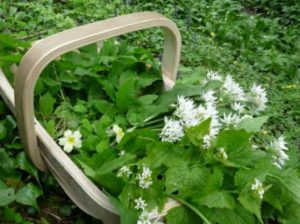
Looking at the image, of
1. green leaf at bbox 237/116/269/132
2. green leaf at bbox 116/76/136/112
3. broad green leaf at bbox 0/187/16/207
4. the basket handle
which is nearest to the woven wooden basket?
the basket handle

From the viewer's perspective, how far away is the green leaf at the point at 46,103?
1.50 meters

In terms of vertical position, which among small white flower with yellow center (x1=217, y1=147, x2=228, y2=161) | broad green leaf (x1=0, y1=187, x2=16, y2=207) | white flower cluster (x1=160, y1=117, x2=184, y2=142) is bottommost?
broad green leaf (x1=0, y1=187, x2=16, y2=207)

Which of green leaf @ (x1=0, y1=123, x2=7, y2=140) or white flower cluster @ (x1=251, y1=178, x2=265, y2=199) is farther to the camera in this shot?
green leaf @ (x1=0, y1=123, x2=7, y2=140)

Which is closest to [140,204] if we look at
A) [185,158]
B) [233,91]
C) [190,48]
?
[185,158]

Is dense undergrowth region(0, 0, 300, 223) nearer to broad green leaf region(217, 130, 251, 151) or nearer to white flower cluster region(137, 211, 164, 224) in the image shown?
white flower cluster region(137, 211, 164, 224)

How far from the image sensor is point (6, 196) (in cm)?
133

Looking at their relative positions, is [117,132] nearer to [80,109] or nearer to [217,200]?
[80,109]

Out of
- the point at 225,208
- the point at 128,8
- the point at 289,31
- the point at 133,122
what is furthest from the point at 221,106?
the point at 289,31

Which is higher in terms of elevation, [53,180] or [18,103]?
[18,103]

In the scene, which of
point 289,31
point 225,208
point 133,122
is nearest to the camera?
point 225,208

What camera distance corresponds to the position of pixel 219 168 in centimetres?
127

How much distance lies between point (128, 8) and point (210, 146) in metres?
1.65

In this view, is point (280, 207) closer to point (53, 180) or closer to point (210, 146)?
point (210, 146)

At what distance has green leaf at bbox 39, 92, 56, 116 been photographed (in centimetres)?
150
